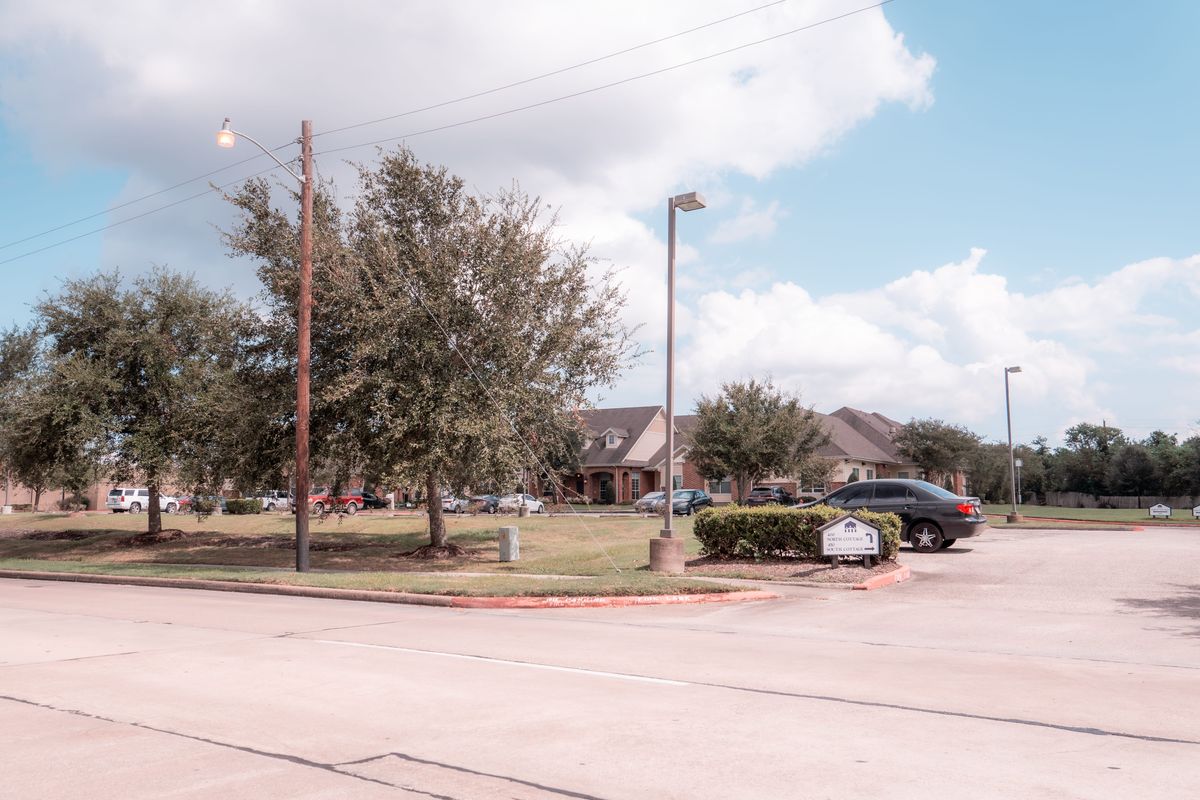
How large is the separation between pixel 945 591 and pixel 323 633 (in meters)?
9.88

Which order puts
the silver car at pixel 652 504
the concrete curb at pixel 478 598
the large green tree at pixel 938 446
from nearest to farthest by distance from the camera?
the concrete curb at pixel 478 598 < the silver car at pixel 652 504 < the large green tree at pixel 938 446

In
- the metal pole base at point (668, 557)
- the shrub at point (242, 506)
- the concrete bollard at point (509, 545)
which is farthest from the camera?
the shrub at point (242, 506)

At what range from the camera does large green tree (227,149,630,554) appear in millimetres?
21438

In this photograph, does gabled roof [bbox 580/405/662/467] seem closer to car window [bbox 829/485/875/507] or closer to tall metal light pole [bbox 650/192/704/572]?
car window [bbox 829/485/875/507]

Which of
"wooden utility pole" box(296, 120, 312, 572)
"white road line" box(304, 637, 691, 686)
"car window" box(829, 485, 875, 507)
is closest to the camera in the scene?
"white road line" box(304, 637, 691, 686)

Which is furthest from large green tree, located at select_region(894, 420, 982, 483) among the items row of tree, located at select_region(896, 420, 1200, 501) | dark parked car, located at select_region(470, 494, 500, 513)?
A: dark parked car, located at select_region(470, 494, 500, 513)

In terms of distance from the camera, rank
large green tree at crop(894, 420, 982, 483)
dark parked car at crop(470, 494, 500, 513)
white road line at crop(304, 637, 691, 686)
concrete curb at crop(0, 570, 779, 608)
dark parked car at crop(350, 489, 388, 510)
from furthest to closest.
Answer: large green tree at crop(894, 420, 982, 483) → dark parked car at crop(350, 489, 388, 510) → dark parked car at crop(470, 494, 500, 513) → concrete curb at crop(0, 570, 779, 608) → white road line at crop(304, 637, 691, 686)

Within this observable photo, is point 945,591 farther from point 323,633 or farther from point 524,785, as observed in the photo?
point 524,785

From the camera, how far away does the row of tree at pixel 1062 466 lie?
66938mm

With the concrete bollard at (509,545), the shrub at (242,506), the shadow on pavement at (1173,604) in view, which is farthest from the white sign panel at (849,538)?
the shrub at (242,506)

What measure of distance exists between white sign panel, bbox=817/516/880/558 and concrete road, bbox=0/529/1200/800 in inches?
120

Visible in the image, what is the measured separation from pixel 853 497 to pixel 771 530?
431cm

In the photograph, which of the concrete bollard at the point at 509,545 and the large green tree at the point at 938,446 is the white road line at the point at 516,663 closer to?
the concrete bollard at the point at 509,545

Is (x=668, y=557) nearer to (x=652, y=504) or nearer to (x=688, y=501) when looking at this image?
(x=688, y=501)
